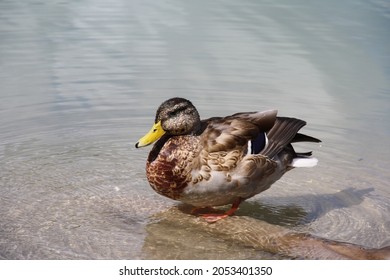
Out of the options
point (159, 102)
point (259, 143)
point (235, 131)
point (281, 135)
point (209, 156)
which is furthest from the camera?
point (159, 102)

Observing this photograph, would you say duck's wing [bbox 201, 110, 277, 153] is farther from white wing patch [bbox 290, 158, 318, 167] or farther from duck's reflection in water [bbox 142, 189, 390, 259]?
duck's reflection in water [bbox 142, 189, 390, 259]

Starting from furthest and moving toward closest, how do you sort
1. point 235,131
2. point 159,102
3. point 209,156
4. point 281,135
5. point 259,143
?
point 159,102
point 281,135
point 259,143
point 235,131
point 209,156

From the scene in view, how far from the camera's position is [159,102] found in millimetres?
6930

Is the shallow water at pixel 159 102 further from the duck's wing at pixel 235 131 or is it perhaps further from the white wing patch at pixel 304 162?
the duck's wing at pixel 235 131

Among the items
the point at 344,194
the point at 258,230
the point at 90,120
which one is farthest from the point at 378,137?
the point at 90,120

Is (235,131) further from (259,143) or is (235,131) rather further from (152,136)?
(152,136)

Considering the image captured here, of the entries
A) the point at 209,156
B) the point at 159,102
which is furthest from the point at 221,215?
the point at 159,102

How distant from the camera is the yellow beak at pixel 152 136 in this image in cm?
474

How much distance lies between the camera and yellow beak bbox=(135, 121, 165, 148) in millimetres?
4742

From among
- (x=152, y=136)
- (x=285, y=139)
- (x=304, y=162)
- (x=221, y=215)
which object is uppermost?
(x=152, y=136)

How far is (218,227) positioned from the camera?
492cm

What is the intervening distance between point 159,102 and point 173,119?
84.0 inches

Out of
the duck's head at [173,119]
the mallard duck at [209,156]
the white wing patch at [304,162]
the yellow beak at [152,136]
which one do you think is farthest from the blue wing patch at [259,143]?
the yellow beak at [152,136]

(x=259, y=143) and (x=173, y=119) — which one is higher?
(x=173, y=119)
